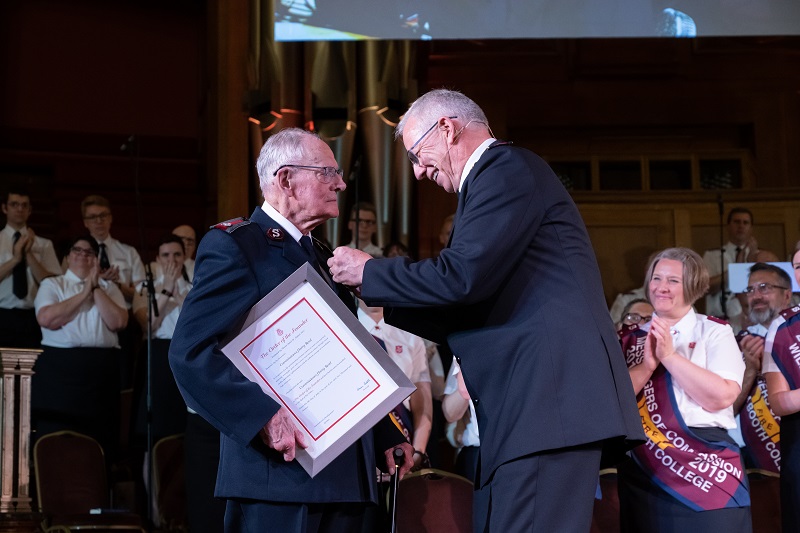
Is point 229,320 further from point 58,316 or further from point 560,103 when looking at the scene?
point 560,103

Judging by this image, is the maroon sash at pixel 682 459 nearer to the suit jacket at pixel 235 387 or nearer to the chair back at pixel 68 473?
the suit jacket at pixel 235 387

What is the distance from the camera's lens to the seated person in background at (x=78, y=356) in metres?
5.63

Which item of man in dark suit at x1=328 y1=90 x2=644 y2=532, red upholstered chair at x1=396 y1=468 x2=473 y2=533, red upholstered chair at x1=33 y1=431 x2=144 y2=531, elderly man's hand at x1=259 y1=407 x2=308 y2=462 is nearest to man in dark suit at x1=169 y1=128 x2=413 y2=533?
elderly man's hand at x1=259 y1=407 x2=308 y2=462

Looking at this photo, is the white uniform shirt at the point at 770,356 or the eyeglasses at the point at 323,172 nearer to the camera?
the eyeglasses at the point at 323,172

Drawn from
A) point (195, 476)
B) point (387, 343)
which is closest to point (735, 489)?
point (387, 343)

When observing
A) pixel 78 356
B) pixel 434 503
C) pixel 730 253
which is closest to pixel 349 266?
pixel 434 503

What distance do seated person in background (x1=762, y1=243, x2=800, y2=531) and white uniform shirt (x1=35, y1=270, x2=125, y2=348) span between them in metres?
3.44

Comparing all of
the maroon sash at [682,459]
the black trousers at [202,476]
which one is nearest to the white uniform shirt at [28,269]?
the black trousers at [202,476]

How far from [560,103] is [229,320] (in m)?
7.15

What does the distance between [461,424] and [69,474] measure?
1865mm

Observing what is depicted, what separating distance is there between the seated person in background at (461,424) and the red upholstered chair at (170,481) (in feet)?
4.82

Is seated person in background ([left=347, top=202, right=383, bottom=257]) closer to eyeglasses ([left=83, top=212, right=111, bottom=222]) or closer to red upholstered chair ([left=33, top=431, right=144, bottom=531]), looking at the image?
eyeglasses ([left=83, top=212, right=111, bottom=222])

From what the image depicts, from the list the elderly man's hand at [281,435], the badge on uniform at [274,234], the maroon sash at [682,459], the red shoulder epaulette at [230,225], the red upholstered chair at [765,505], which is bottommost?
the red upholstered chair at [765,505]

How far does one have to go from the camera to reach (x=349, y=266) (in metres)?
2.55
